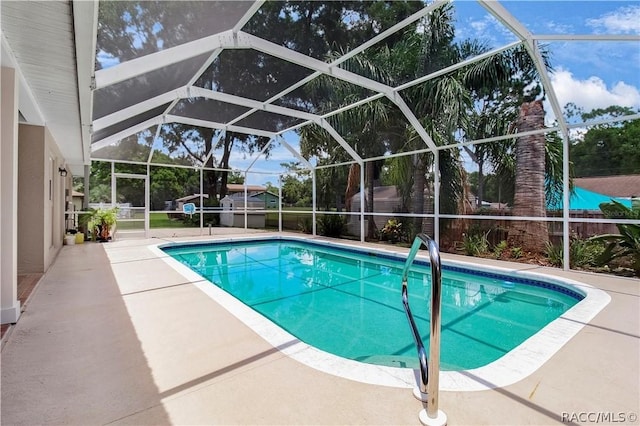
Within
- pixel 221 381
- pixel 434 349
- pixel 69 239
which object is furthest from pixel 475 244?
pixel 69 239

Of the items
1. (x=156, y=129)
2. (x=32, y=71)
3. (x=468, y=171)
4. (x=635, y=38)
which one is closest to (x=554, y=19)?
(x=635, y=38)

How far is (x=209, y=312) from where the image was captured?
3.63 meters

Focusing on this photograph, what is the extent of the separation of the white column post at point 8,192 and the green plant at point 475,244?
8.40 meters

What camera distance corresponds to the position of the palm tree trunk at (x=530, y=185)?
24.7 feet

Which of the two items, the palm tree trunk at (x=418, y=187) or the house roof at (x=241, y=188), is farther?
the house roof at (x=241, y=188)

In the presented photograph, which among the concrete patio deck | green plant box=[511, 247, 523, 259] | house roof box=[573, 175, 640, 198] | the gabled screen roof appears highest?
the gabled screen roof

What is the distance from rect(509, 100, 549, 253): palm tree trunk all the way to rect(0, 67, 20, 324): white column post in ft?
29.4

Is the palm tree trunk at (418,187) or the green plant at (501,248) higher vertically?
the palm tree trunk at (418,187)

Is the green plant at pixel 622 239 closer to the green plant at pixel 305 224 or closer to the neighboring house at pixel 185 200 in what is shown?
the green plant at pixel 305 224

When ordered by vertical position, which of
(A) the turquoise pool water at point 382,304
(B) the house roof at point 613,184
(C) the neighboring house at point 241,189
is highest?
(C) the neighboring house at point 241,189

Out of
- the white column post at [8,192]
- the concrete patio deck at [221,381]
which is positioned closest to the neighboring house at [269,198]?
the concrete patio deck at [221,381]

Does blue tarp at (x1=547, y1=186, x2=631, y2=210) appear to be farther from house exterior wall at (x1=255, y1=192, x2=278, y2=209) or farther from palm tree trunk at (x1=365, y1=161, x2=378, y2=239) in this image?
house exterior wall at (x1=255, y1=192, x2=278, y2=209)

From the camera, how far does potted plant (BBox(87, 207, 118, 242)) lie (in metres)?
10.5

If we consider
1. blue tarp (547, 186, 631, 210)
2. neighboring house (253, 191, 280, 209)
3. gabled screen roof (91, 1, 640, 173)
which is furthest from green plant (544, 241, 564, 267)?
neighboring house (253, 191, 280, 209)
